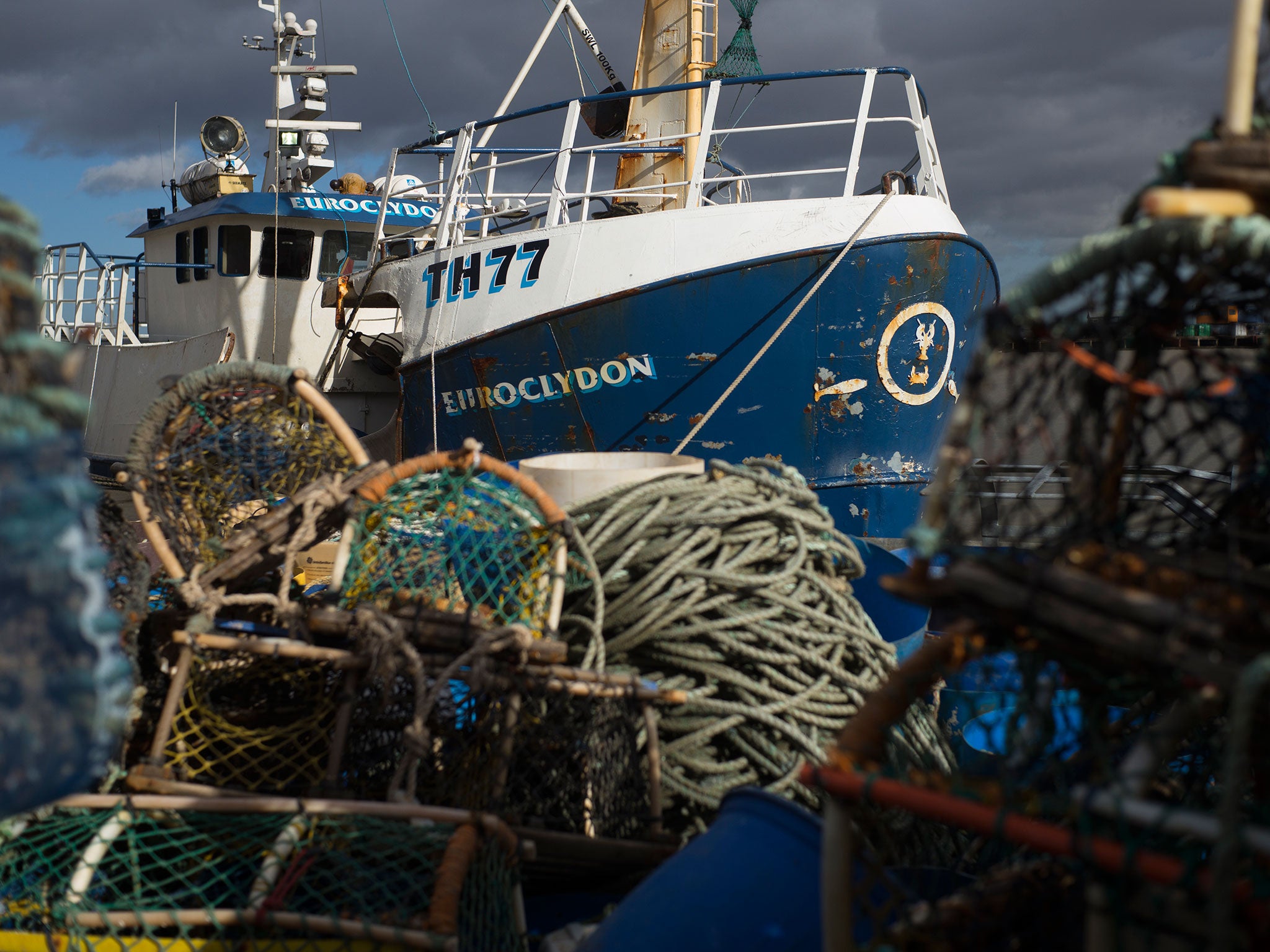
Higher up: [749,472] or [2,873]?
[749,472]

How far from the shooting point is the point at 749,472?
313cm

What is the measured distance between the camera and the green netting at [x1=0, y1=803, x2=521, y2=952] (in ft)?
6.08

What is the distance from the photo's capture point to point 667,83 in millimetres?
8797

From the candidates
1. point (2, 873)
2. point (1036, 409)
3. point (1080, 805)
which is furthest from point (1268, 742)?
point (2, 873)

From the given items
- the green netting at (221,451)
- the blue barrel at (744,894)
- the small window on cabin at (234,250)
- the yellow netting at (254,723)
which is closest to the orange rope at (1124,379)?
the blue barrel at (744,894)

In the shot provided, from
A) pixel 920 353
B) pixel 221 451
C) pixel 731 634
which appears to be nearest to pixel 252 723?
pixel 221 451

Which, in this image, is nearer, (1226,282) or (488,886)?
(1226,282)

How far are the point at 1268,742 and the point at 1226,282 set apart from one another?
0.75 meters

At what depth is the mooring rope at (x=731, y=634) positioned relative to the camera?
2.74 m

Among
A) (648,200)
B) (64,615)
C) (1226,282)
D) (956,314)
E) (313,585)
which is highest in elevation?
(648,200)

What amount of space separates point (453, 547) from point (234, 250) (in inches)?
366

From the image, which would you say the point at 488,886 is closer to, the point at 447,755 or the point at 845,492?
the point at 447,755

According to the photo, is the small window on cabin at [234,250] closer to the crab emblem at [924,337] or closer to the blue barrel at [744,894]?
the crab emblem at [924,337]

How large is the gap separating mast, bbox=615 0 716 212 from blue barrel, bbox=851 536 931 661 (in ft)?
14.9
